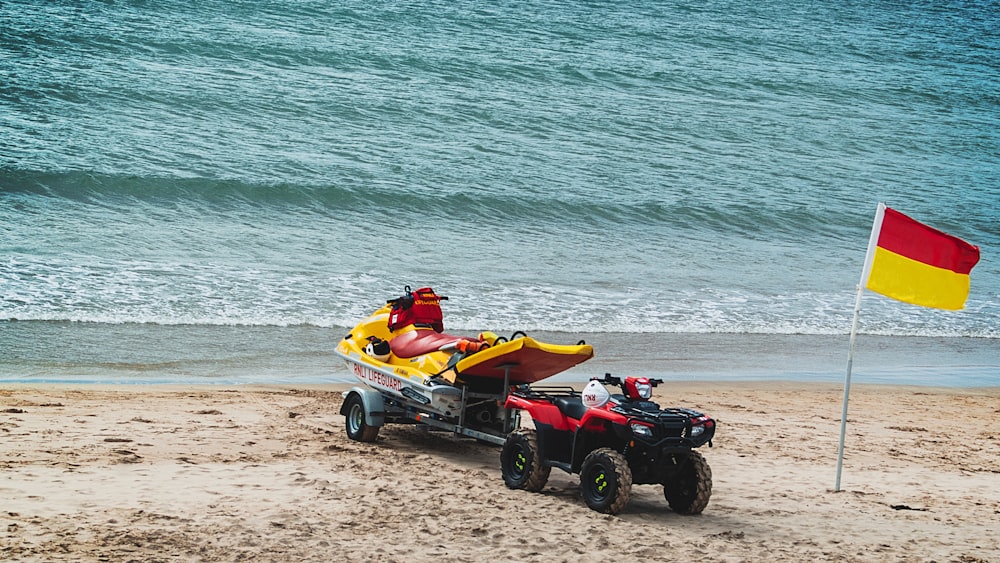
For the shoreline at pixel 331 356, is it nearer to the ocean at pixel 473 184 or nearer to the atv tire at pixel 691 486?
the ocean at pixel 473 184

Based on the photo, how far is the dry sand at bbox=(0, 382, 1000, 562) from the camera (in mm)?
5812

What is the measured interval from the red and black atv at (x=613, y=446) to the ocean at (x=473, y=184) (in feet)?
14.2

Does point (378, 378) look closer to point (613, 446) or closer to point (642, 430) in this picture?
point (613, 446)

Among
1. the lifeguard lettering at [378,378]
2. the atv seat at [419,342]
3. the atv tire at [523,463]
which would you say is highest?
the atv seat at [419,342]

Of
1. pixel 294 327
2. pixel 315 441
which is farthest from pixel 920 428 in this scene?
pixel 294 327

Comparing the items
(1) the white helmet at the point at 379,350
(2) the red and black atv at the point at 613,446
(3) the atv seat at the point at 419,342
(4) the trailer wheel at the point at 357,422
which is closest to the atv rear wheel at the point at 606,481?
(2) the red and black atv at the point at 613,446

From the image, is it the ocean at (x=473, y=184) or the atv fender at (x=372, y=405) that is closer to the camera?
the atv fender at (x=372, y=405)

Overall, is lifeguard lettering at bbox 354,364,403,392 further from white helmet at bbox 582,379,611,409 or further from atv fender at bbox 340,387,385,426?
white helmet at bbox 582,379,611,409

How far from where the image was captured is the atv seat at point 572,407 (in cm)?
698

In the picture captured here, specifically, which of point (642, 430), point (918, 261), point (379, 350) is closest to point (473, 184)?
point (379, 350)

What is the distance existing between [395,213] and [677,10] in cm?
2357

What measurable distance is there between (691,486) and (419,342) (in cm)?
275

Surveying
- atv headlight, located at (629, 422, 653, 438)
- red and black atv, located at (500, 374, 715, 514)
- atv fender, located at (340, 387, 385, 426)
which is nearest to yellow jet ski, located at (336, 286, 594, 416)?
atv fender, located at (340, 387, 385, 426)

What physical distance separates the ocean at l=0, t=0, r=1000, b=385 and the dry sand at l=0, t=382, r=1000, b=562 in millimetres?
1994
